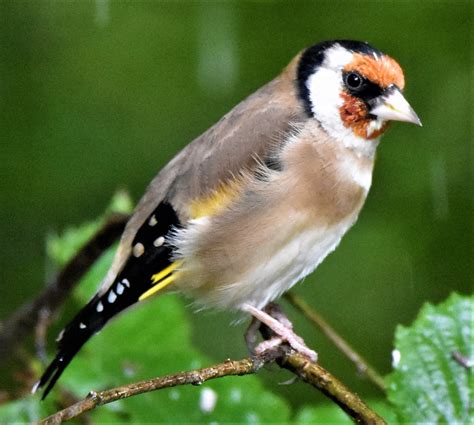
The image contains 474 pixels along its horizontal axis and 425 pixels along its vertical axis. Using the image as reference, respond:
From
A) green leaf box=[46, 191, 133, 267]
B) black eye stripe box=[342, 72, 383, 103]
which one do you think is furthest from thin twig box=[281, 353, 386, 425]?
green leaf box=[46, 191, 133, 267]

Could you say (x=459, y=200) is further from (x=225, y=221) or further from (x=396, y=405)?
(x=396, y=405)

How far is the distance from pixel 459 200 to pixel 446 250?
282 millimetres

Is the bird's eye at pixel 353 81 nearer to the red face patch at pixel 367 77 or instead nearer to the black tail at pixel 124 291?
the red face patch at pixel 367 77

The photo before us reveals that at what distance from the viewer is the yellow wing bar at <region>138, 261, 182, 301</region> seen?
3295 millimetres

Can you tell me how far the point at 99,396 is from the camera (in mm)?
2055

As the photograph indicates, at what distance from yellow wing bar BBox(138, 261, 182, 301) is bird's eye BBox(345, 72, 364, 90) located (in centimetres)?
85

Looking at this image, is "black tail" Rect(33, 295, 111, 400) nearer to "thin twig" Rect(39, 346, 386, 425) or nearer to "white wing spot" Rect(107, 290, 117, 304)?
"white wing spot" Rect(107, 290, 117, 304)

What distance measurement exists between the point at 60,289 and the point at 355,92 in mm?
1228

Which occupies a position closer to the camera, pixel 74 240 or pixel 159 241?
pixel 159 241

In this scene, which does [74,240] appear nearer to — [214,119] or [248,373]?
[248,373]

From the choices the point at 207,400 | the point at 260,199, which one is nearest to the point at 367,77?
the point at 260,199

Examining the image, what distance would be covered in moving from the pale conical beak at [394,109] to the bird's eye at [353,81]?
0.11 metres

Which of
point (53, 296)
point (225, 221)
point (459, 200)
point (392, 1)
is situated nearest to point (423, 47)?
point (392, 1)

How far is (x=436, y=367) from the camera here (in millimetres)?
2746
